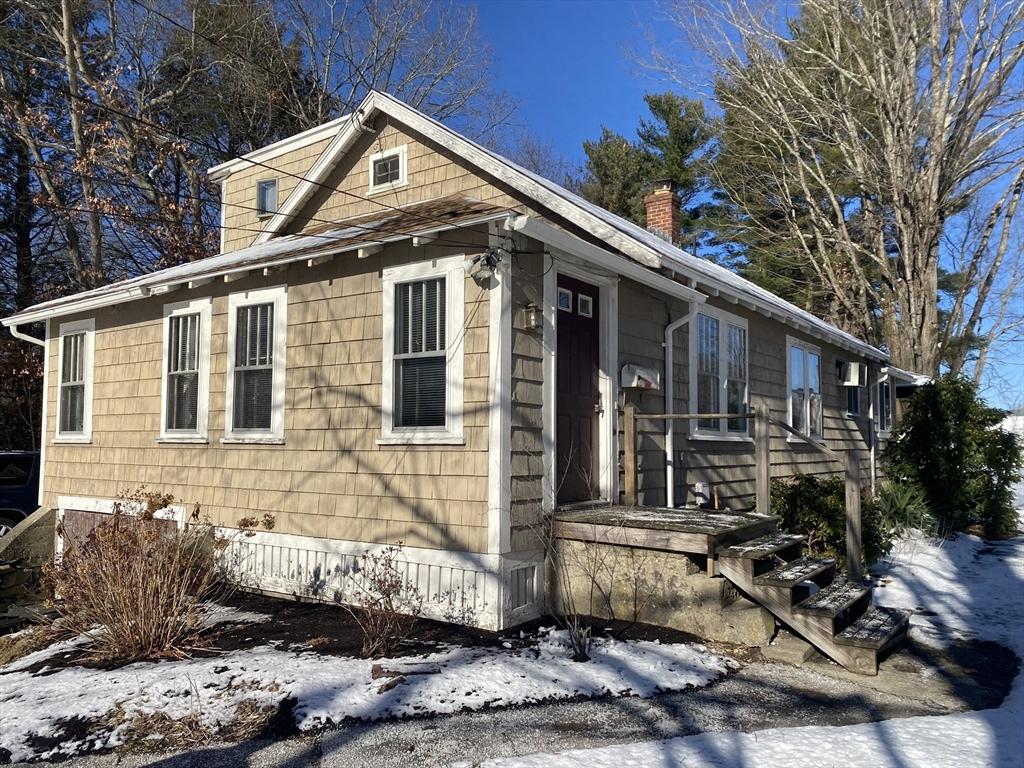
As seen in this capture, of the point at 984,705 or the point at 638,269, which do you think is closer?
the point at 984,705

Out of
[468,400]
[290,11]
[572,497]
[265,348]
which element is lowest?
[572,497]

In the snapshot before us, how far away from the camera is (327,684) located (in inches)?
193

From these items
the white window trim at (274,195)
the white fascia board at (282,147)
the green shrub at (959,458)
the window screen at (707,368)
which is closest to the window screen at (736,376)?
the window screen at (707,368)

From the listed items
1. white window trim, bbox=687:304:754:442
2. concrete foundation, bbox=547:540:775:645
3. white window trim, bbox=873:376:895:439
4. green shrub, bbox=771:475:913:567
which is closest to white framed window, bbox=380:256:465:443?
concrete foundation, bbox=547:540:775:645

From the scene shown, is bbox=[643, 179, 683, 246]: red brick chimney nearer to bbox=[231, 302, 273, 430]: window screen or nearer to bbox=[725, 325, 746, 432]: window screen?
bbox=[725, 325, 746, 432]: window screen

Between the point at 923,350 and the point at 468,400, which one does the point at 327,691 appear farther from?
the point at 923,350

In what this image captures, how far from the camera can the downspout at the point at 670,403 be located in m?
8.72

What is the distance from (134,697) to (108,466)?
21.0ft

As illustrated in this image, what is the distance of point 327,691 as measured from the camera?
4781 mm

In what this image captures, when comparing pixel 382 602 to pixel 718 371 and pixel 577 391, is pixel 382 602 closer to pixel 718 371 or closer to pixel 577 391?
pixel 577 391

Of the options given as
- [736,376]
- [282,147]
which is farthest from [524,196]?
[282,147]

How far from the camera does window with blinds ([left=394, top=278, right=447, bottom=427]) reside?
6.85 meters

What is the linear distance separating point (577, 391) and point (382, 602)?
2.71 meters

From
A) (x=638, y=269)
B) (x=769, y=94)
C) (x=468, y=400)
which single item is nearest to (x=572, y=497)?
(x=468, y=400)
